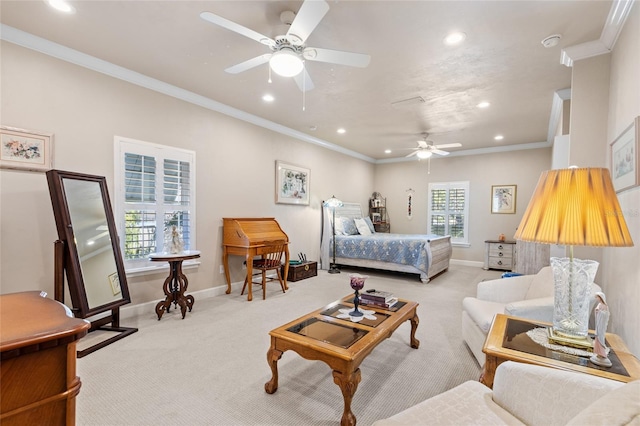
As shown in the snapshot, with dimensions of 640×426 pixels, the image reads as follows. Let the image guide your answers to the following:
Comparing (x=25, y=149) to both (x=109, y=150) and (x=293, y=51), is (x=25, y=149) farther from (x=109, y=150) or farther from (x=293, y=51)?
(x=293, y=51)

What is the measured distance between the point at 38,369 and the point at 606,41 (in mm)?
4076

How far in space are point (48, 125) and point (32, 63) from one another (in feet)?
1.78

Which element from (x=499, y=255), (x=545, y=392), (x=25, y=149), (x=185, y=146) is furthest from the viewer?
(x=499, y=255)

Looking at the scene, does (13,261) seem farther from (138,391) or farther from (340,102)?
(340,102)

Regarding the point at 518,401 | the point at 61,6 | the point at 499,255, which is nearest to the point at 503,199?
the point at 499,255

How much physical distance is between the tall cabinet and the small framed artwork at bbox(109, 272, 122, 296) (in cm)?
610

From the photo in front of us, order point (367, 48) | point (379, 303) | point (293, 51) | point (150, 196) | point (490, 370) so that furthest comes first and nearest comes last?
point (150, 196), point (367, 48), point (379, 303), point (293, 51), point (490, 370)

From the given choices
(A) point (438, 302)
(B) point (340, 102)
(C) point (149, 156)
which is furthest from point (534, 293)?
(C) point (149, 156)

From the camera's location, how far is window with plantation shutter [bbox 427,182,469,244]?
7004mm

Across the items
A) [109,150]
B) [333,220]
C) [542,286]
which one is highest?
[109,150]

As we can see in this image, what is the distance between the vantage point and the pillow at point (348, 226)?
6.61 m

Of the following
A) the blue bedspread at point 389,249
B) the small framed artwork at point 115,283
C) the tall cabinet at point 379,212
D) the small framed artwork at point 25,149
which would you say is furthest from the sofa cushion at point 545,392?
the tall cabinet at point 379,212

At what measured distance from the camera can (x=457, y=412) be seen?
3.74ft

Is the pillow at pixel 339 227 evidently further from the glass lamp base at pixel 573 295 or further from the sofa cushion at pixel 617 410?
the sofa cushion at pixel 617 410
